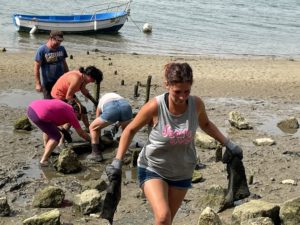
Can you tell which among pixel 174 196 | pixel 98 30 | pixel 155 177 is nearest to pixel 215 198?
pixel 174 196

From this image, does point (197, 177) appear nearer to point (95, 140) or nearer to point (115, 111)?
point (115, 111)

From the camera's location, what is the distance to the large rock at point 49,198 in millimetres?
5816

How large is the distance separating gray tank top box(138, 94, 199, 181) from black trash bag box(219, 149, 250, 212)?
65cm

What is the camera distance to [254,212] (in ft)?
16.9

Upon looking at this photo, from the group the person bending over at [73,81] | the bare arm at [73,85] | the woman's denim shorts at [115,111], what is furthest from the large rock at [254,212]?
the bare arm at [73,85]

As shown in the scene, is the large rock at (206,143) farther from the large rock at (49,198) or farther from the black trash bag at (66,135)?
the large rock at (49,198)

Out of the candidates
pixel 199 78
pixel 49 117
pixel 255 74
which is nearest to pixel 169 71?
pixel 49 117

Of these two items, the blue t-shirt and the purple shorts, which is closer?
the purple shorts

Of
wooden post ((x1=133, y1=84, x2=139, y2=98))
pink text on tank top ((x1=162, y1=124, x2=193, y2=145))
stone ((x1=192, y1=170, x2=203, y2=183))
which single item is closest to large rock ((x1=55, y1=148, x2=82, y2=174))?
stone ((x1=192, y1=170, x2=203, y2=183))

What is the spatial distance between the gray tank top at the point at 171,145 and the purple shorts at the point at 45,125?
121 inches

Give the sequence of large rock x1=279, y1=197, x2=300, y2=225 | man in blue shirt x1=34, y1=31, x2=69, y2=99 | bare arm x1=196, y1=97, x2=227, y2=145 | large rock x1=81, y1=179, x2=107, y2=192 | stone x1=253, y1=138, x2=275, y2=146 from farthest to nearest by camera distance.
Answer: stone x1=253, y1=138, x2=275, y2=146
man in blue shirt x1=34, y1=31, x2=69, y2=99
large rock x1=81, y1=179, x2=107, y2=192
large rock x1=279, y1=197, x2=300, y2=225
bare arm x1=196, y1=97, x2=227, y2=145

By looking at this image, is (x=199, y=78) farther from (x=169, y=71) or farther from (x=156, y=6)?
(x=156, y=6)

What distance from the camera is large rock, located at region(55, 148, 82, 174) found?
6.96 meters

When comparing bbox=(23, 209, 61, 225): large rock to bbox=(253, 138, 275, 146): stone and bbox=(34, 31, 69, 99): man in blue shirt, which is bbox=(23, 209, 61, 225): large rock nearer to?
bbox=(34, 31, 69, 99): man in blue shirt
